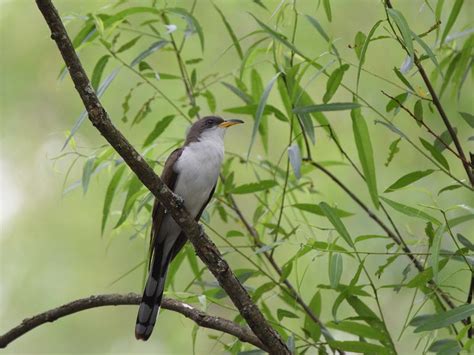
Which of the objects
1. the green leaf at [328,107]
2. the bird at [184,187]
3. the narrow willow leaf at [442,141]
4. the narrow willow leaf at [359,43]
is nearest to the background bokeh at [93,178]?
the bird at [184,187]

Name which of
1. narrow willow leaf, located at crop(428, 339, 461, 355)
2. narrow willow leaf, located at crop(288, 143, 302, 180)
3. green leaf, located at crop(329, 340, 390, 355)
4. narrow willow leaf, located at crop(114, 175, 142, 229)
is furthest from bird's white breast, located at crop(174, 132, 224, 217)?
narrow willow leaf, located at crop(428, 339, 461, 355)

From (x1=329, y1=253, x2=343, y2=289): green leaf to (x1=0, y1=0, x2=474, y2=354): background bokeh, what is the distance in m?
2.24

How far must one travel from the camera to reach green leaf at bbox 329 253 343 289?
9.91ft

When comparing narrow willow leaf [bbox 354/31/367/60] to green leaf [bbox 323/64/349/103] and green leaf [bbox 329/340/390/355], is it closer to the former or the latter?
green leaf [bbox 323/64/349/103]

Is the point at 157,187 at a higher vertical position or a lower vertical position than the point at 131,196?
lower

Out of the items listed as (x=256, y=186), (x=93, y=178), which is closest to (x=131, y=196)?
(x=256, y=186)

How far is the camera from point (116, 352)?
6637 millimetres

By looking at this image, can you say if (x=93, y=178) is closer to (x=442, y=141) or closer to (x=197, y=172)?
(x=197, y=172)

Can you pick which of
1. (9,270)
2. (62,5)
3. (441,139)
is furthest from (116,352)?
(441,139)

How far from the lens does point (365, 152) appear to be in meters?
2.98

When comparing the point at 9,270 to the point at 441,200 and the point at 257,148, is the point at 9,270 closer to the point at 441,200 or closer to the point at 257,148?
the point at 257,148

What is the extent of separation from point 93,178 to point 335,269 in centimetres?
380

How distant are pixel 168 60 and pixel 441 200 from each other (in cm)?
254

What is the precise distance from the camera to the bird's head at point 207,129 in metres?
4.42
